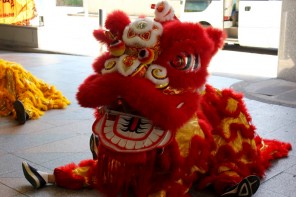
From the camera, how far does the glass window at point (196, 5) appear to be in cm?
1207

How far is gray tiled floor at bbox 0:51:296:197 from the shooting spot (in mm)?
3000

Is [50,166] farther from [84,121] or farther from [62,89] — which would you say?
[62,89]

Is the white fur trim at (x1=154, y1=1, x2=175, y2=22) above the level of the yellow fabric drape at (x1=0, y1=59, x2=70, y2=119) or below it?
above

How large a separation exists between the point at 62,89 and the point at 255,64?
402 cm

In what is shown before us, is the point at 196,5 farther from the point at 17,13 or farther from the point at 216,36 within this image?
the point at 216,36

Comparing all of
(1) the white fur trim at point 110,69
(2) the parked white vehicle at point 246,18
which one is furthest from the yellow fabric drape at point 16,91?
(2) the parked white vehicle at point 246,18

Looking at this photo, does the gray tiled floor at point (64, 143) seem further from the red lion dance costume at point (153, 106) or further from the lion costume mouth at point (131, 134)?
the lion costume mouth at point (131, 134)

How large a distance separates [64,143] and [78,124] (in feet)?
2.10

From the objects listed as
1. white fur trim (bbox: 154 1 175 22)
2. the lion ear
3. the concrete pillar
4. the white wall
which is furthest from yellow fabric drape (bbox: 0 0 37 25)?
the lion ear

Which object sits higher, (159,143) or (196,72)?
(196,72)

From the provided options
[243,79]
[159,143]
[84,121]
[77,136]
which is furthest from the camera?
[243,79]

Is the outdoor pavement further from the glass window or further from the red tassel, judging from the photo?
the glass window

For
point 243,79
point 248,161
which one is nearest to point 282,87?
point 243,79

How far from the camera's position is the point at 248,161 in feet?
10.1
